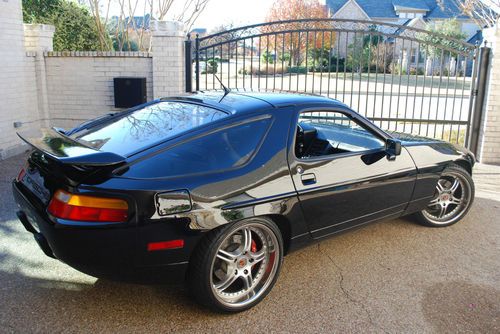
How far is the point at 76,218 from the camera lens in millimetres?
2904

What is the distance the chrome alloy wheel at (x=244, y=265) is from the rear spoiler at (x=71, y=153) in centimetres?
90

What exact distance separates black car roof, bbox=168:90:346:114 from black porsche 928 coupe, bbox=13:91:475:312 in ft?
0.05

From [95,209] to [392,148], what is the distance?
258 cm

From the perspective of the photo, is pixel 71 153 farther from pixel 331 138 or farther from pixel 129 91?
pixel 129 91

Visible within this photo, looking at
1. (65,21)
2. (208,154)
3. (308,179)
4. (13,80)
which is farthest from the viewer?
(65,21)

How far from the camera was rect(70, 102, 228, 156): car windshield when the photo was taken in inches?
134

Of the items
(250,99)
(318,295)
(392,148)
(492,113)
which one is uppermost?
(250,99)

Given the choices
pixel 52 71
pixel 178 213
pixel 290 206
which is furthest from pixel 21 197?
pixel 52 71

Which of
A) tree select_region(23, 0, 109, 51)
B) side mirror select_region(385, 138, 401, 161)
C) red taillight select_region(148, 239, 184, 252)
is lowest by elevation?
red taillight select_region(148, 239, 184, 252)

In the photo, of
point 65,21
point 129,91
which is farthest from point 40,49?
point 65,21

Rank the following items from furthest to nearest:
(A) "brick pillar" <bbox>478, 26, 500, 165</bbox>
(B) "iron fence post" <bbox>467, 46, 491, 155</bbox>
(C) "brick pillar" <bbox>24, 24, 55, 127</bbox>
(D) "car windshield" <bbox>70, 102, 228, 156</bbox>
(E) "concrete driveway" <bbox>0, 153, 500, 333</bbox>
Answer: (C) "brick pillar" <bbox>24, 24, 55, 127</bbox>, (B) "iron fence post" <bbox>467, 46, 491, 155</bbox>, (A) "brick pillar" <bbox>478, 26, 500, 165</bbox>, (D) "car windshield" <bbox>70, 102, 228, 156</bbox>, (E) "concrete driveway" <bbox>0, 153, 500, 333</bbox>

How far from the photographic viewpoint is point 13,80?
797 centimetres

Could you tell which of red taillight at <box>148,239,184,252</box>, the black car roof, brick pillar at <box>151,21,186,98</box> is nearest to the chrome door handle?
the black car roof

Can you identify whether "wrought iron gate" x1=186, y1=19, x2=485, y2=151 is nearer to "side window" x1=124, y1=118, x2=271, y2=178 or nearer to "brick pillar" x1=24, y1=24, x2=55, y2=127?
"side window" x1=124, y1=118, x2=271, y2=178
